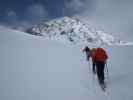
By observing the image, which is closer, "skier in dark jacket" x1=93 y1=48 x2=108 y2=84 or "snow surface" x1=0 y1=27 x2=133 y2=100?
"snow surface" x1=0 y1=27 x2=133 y2=100

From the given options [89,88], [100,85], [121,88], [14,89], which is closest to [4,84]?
[14,89]

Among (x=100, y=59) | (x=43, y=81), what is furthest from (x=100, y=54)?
(x=43, y=81)

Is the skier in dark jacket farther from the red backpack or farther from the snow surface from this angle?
the snow surface

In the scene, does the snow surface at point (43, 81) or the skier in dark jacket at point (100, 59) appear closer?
the snow surface at point (43, 81)

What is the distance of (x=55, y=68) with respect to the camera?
10.7 m

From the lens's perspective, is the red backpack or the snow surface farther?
the red backpack

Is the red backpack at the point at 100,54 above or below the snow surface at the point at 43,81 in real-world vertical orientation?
above

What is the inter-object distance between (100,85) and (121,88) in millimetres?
948

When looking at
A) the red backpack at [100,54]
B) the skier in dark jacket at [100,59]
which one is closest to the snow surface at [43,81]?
the skier in dark jacket at [100,59]

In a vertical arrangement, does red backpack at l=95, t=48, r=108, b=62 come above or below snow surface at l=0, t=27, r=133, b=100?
above

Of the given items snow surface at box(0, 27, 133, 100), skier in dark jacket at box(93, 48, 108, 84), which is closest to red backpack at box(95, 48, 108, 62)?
skier in dark jacket at box(93, 48, 108, 84)

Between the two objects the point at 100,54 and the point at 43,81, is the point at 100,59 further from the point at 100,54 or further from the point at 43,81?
the point at 43,81

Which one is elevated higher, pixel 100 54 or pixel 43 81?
pixel 100 54

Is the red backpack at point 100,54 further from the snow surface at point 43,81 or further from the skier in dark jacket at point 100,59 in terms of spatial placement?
the snow surface at point 43,81
